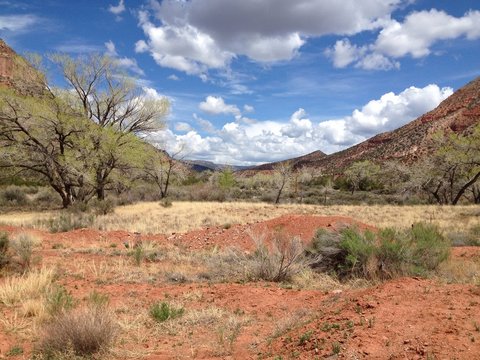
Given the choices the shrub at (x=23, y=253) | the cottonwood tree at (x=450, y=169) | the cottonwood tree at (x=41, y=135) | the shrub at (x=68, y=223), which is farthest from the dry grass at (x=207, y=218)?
the shrub at (x=23, y=253)

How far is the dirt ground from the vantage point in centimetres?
431

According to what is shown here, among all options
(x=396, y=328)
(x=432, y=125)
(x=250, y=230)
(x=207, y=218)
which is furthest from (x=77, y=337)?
(x=432, y=125)

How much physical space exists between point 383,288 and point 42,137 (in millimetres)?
25723

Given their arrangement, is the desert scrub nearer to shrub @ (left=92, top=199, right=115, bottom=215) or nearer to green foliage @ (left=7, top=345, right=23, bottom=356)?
green foliage @ (left=7, top=345, right=23, bottom=356)

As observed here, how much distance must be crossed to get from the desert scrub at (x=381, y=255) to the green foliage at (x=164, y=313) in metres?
4.17

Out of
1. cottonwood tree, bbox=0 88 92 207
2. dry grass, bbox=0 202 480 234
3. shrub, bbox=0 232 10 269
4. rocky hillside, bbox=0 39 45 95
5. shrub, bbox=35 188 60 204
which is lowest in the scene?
dry grass, bbox=0 202 480 234

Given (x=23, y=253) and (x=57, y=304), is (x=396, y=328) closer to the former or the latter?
(x=57, y=304)

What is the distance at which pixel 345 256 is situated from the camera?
1005 cm

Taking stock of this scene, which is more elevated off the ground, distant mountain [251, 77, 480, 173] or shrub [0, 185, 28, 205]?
distant mountain [251, 77, 480, 173]

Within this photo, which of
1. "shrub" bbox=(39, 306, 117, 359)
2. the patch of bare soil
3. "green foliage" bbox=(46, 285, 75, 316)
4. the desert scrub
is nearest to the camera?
the patch of bare soil

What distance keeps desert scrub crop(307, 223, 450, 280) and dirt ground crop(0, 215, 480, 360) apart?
3.22 feet

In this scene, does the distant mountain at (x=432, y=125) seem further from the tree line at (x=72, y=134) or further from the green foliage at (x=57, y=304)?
the green foliage at (x=57, y=304)

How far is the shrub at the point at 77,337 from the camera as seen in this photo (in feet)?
17.2

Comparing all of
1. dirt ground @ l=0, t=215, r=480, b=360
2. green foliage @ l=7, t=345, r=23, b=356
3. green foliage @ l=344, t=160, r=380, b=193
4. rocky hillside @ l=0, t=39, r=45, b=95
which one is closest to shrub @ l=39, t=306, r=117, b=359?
dirt ground @ l=0, t=215, r=480, b=360
